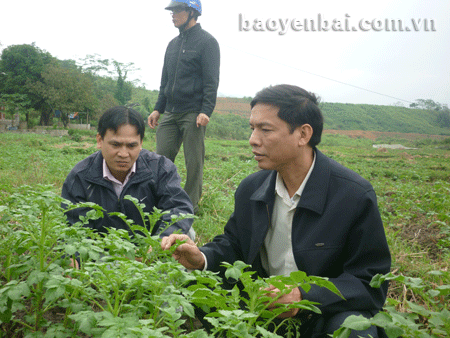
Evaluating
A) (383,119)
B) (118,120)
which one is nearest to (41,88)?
(383,119)

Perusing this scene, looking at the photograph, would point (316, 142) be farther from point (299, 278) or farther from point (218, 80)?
point (218, 80)

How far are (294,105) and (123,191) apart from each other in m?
1.36

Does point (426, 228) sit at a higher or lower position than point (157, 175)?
lower

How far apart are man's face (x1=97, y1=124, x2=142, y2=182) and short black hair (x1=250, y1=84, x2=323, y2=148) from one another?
101cm

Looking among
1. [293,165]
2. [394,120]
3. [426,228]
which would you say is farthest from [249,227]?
[394,120]

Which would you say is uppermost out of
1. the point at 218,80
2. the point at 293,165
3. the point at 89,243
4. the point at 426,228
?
the point at 218,80

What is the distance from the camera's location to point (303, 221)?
2.05m

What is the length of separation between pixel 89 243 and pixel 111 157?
4.57 ft

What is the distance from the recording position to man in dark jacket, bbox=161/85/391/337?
1.86 m

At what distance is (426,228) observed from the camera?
4570 mm

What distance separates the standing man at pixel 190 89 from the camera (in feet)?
14.1

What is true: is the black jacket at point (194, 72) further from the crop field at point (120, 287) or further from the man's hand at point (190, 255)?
the man's hand at point (190, 255)

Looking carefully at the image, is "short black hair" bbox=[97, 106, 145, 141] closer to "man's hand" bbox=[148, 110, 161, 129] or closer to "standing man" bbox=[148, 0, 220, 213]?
"standing man" bbox=[148, 0, 220, 213]

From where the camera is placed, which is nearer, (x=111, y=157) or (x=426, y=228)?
(x=111, y=157)
